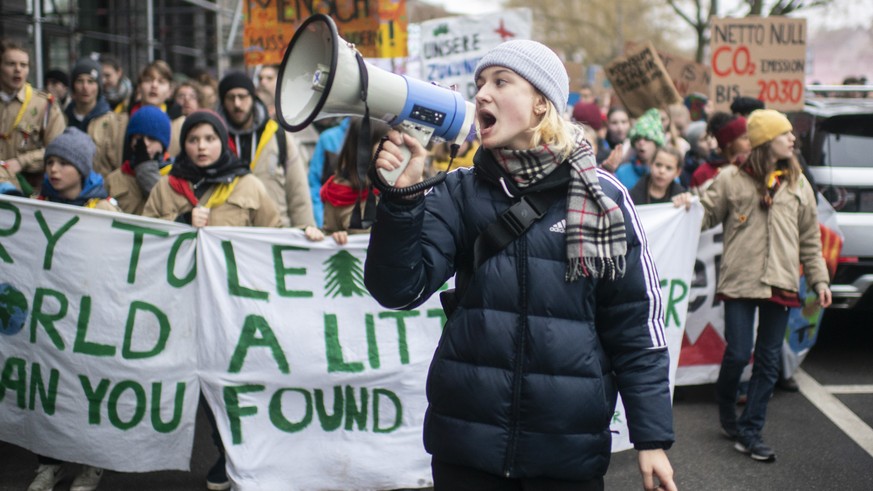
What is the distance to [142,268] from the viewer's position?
4.43 meters

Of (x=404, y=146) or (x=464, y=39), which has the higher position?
(x=464, y=39)

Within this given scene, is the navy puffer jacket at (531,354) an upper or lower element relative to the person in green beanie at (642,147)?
lower

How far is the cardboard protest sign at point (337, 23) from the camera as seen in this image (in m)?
7.48

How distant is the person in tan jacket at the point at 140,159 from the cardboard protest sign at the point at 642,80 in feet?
17.0

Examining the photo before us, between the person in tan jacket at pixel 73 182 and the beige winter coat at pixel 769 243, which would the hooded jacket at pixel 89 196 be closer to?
the person in tan jacket at pixel 73 182

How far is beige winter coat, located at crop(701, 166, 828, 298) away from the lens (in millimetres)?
4957

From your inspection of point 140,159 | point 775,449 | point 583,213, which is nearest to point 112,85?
point 140,159

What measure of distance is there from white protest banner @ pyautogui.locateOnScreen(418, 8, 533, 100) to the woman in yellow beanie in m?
4.75

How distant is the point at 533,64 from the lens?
7.95 ft

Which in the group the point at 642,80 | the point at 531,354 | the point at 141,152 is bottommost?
the point at 531,354

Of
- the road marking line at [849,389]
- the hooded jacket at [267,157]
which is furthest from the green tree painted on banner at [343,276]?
the road marking line at [849,389]

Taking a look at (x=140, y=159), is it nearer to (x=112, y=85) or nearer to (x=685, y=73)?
(x=112, y=85)

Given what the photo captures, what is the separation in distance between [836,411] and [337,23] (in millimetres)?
4632

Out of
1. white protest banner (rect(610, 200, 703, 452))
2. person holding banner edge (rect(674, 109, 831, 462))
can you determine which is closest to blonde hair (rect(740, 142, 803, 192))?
person holding banner edge (rect(674, 109, 831, 462))
